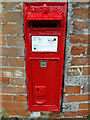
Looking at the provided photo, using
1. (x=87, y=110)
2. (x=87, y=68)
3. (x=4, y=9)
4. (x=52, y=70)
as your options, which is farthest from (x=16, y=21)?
(x=87, y=110)

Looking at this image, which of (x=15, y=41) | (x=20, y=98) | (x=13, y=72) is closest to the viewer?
(x=15, y=41)

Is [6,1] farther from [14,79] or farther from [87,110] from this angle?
[87,110]

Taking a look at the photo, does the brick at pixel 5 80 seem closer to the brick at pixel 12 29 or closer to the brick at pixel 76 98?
the brick at pixel 12 29

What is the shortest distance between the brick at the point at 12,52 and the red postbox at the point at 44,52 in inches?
4.0

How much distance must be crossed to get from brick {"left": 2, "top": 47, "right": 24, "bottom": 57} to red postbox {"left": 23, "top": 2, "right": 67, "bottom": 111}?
10cm

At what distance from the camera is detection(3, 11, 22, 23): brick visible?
129 centimetres

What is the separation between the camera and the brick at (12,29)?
4.38 feet

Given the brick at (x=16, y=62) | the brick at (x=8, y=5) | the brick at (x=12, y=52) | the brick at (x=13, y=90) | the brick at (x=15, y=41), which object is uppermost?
the brick at (x=8, y=5)

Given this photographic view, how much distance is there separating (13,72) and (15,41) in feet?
1.16

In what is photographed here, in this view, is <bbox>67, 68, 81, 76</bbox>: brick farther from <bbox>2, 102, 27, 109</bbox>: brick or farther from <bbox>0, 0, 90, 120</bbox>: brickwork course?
<bbox>2, 102, 27, 109</bbox>: brick

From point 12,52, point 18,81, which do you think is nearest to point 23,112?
Result: point 18,81

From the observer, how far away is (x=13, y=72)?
1.50 meters

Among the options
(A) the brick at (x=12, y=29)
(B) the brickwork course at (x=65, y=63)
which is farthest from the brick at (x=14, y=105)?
(A) the brick at (x=12, y=29)

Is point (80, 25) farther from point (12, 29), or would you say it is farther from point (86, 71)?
point (12, 29)
